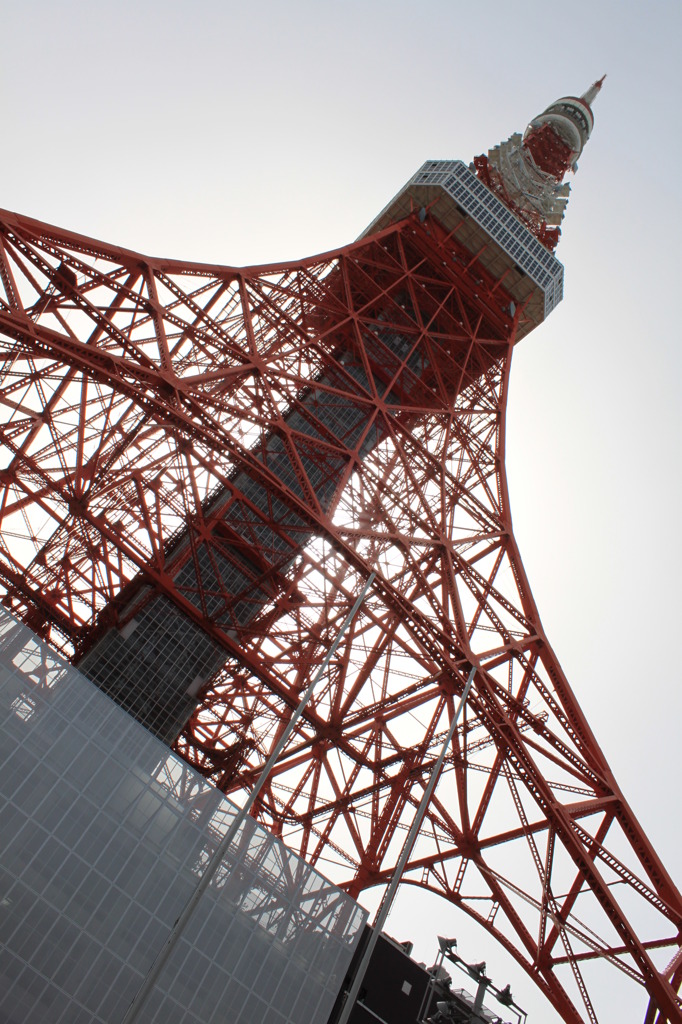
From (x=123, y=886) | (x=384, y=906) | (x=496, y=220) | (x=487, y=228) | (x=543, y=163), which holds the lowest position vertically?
(x=123, y=886)

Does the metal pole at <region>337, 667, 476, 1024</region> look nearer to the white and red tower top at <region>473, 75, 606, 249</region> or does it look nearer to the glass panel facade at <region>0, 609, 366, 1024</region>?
the glass panel facade at <region>0, 609, 366, 1024</region>

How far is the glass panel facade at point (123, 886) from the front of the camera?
11734 millimetres

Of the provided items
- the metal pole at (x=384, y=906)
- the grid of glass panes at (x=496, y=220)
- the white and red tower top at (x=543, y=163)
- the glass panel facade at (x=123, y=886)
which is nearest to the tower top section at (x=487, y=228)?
the grid of glass panes at (x=496, y=220)

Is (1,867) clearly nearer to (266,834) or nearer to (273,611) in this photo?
(266,834)

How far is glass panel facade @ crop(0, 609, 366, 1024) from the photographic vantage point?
11.7m

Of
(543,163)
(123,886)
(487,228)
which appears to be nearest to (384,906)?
A: (123,886)

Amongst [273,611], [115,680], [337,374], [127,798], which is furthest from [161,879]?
[337,374]

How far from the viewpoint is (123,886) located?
41.1 feet

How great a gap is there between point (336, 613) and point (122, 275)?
9.97 meters

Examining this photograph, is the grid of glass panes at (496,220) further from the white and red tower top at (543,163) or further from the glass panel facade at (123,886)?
the glass panel facade at (123,886)

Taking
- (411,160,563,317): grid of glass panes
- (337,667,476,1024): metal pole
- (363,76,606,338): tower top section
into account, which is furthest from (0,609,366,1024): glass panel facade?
(411,160,563,317): grid of glass panes

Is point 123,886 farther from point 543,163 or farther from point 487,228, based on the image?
point 543,163

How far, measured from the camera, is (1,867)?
462 inches

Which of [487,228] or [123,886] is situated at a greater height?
[487,228]
